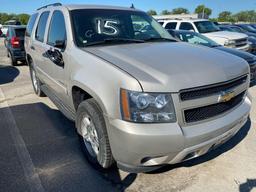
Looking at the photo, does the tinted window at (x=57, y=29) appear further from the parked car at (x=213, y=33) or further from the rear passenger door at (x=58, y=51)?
the parked car at (x=213, y=33)

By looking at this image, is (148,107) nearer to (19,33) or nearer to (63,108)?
(63,108)

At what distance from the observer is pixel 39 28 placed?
499 centimetres

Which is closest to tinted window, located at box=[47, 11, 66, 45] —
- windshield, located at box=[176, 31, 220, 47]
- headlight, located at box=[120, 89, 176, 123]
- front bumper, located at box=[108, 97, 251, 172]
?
headlight, located at box=[120, 89, 176, 123]

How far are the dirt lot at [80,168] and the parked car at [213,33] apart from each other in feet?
20.9

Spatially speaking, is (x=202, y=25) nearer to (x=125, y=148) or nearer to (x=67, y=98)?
(x=67, y=98)

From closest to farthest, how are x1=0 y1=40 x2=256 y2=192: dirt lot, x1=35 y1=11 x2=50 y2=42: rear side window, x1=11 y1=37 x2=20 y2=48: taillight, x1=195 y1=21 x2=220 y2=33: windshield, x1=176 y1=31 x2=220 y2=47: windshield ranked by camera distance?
x1=0 y1=40 x2=256 y2=192: dirt lot < x1=35 y1=11 x2=50 y2=42: rear side window < x1=176 y1=31 x2=220 y2=47: windshield < x1=11 y1=37 x2=20 y2=48: taillight < x1=195 y1=21 x2=220 y2=33: windshield

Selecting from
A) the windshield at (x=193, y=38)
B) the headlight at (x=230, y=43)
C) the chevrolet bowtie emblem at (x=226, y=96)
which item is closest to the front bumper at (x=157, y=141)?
the chevrolet bowtie emblem at (x=226, y=96)

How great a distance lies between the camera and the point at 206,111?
2510mm

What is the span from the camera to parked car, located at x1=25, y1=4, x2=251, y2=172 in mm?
2275

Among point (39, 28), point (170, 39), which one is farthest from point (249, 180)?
point (39, 28)

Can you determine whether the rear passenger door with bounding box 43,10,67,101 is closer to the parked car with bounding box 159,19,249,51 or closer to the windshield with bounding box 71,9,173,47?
the windshield with bounding box 71,9,173,47

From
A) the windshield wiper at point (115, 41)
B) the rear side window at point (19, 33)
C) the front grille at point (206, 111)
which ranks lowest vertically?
the rear side window at point (19, 33)

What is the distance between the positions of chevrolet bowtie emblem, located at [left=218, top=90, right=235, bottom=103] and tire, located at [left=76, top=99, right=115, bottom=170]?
4.01ft

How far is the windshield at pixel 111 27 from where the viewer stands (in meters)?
3.37
